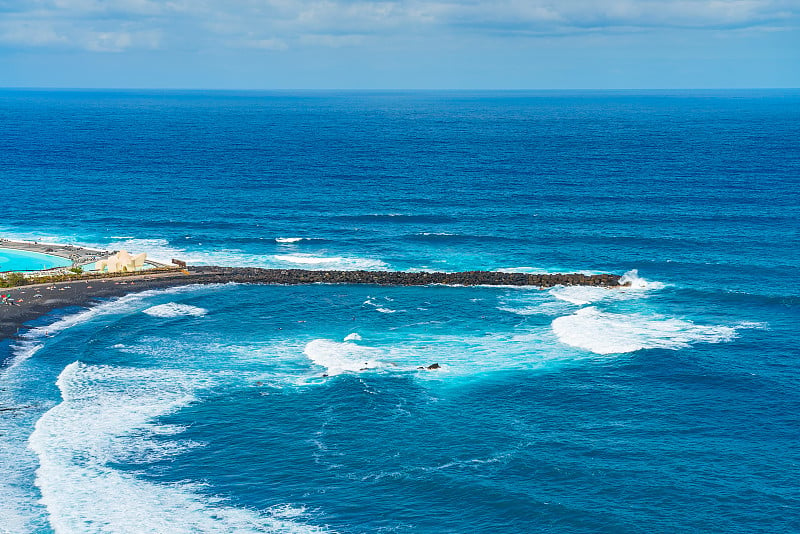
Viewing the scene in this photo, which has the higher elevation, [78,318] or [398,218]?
[398,218]

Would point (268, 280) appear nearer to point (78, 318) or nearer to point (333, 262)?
point (333, 262)

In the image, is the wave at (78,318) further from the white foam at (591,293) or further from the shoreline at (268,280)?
the white foam at (591,293)

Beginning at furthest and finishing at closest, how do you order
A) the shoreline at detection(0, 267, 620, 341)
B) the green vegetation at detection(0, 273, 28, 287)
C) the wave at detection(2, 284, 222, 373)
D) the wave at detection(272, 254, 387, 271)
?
the wave at detection(272, 254, 387, 271)
the green vegetation at detection(0, 273, 28, 287)
the shoreline at detection(0, 267, 620, 341)
the wave at detection(2, 284, 222, 373)

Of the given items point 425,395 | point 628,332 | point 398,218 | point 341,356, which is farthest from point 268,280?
point 628,332

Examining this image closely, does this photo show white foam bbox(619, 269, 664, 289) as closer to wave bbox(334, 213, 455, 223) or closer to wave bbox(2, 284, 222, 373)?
wave bbox(334, 213, 455, 223)

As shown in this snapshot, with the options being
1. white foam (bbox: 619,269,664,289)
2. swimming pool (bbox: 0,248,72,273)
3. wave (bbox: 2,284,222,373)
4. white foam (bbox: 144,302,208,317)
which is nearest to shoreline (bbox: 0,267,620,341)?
white foam (bbox: 619,269,664,289)

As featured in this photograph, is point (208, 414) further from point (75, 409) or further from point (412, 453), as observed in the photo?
point (412, 453)

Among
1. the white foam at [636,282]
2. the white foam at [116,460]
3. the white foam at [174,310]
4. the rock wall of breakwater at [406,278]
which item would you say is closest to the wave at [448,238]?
the rock wall of breakwater at [406,278]
